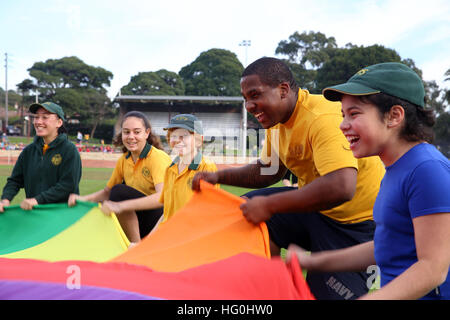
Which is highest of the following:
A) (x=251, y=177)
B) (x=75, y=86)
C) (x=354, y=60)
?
(x=354, y=60)

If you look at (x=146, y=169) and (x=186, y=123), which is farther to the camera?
(x=146, y=169)

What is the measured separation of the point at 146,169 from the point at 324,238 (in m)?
2.58

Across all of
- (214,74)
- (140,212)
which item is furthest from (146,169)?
(214,74)

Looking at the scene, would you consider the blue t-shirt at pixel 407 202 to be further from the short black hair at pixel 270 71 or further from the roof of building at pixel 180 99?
the roof of building at pixel 180 99

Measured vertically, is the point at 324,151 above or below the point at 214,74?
below

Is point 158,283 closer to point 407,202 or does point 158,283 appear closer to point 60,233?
point 407,202

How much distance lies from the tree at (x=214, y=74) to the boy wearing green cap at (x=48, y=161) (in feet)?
209

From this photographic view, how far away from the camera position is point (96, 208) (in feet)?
14.6

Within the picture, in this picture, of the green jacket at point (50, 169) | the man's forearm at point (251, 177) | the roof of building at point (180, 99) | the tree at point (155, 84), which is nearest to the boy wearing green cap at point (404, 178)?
the man's forearm at point (251, 177)

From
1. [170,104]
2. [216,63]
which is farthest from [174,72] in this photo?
[170,104]

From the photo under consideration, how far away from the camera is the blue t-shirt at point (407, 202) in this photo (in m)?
1.60

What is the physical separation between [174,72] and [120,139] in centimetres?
6868

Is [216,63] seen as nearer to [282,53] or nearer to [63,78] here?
[282,53]

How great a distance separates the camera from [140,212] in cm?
490
